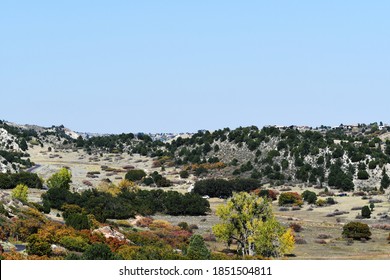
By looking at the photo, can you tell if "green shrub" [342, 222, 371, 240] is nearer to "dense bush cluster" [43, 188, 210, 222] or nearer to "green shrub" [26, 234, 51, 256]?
"dense bush cluster" [43, 188, 210, 222]

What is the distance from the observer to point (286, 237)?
64125 millimetres

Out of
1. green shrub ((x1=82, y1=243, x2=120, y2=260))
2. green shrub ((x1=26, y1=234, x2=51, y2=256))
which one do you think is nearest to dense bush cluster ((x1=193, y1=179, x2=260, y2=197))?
green shrub ((x1=26, y1=234, x2=51, y2=256))

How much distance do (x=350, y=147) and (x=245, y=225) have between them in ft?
317

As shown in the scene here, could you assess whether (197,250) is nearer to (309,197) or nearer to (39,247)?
(39,247)

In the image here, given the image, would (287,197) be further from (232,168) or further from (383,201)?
(232,168)

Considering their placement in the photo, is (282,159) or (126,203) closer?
(126,203)

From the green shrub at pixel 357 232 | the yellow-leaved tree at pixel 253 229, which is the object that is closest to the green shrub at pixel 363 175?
the green shrub at pixel 357 232

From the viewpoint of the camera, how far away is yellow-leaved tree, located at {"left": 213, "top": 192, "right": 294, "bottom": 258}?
64125 millimetres

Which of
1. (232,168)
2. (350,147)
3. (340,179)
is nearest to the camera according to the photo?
(340,179)

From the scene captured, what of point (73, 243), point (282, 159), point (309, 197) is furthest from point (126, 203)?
point (282, 159)

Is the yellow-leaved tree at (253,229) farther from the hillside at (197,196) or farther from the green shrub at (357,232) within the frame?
the green shrub at (357,232)

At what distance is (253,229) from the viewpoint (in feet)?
215

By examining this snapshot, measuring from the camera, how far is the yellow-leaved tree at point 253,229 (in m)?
64.1
